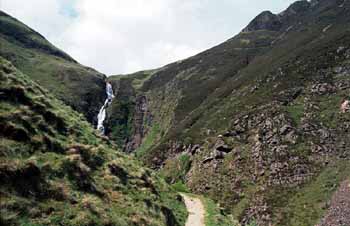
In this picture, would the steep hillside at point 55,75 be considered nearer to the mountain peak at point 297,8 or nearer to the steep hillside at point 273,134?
the steep hillside at point 273,134

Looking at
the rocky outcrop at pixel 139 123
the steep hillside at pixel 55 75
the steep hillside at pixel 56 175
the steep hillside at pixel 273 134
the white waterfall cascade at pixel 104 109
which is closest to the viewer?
the steep hillside at pixel 56 175

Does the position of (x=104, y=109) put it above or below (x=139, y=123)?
above

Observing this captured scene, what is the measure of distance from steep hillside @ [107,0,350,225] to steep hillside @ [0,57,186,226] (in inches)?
1155

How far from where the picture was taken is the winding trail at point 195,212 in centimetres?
3080

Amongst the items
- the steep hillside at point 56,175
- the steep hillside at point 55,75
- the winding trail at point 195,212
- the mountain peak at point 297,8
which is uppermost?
the mountain peak at point 297,8

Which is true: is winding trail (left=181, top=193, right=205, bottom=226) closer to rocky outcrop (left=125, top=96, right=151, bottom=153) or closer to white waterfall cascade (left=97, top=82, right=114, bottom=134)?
rocky outcrop (left=125, top=96, right=151, bottom=153)

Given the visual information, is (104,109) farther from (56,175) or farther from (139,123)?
(56,175)

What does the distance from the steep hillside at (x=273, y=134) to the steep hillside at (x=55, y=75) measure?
2776 cm

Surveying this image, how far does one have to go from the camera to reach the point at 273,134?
217ft

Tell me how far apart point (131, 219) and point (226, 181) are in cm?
4269

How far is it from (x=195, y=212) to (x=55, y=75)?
129420 millimetres

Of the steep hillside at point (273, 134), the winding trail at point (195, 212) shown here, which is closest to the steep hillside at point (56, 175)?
the winding trail at point (195, 212)

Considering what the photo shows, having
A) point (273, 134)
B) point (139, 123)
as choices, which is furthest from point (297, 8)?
point (273, 134)

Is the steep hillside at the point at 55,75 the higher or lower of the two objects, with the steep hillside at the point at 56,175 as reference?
higher
